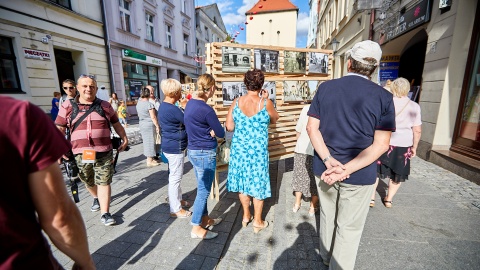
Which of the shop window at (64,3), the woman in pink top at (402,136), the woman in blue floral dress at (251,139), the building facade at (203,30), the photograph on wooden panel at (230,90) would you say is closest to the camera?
the woman in blue floral dress at (251,139)

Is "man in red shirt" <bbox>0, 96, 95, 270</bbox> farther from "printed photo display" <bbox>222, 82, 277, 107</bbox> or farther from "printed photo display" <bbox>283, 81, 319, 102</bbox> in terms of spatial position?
"printed photo display" <bbox>283, 81, 319, 102</bbox>

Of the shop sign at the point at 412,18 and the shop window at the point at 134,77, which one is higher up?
the shop sign at the point at 412,18

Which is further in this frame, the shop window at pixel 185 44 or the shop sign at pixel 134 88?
the shop window at pixel 185 44

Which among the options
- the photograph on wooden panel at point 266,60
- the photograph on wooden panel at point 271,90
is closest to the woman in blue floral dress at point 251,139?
the photograph on wooden panel at point 271,90

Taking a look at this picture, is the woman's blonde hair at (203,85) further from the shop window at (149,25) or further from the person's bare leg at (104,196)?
the shop window at (149,25)

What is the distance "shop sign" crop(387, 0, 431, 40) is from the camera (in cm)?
545

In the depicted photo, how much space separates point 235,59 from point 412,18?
585 cm

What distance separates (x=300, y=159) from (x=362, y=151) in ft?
4.58

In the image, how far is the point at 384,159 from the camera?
3.18 metres

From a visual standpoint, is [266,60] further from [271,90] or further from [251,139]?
[251,139]

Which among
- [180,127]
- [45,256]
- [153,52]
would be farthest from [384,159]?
[153,52]

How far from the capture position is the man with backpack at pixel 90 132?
259cm

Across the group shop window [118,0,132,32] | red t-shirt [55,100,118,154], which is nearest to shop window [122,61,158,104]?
shop window [118,0,132,32]

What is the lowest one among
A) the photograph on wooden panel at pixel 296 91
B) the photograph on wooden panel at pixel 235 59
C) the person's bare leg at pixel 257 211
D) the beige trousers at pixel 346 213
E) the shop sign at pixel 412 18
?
the person's bare leg at pixel 257 211
